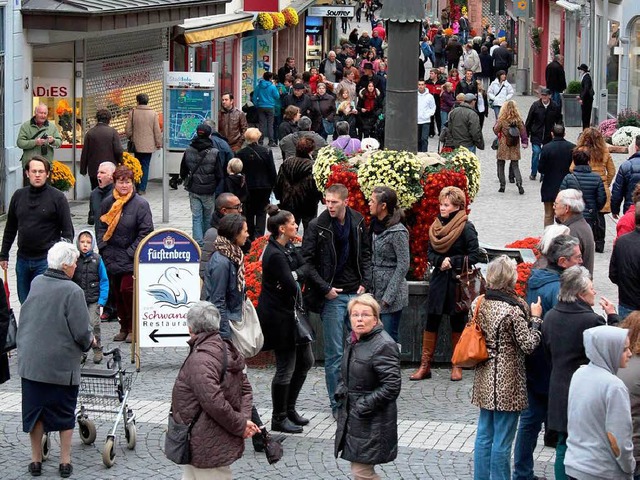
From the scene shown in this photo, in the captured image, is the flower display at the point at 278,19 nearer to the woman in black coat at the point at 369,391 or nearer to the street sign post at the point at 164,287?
the street sign post at the point at 164,287

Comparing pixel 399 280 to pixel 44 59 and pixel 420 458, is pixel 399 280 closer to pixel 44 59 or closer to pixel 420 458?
pixel 420 458

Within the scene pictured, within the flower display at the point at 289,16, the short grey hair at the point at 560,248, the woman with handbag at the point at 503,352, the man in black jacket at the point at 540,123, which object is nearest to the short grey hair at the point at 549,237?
the short grey hair at the point at 560,248

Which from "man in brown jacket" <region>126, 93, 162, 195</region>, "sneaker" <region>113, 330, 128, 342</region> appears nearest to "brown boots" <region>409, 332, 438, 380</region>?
"sneaker" <region>113, 330, 128, 342</region>

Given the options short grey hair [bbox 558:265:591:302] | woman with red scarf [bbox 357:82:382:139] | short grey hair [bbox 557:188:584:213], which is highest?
woman with red scarf [bbox 357:82:382:139]

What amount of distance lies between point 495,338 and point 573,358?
1.70ft

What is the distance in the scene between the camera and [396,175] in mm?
12727

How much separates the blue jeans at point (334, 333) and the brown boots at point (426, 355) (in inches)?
55.1

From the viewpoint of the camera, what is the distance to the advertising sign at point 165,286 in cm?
1264

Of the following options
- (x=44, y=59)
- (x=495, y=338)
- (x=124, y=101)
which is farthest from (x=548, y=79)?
(x=495, y=338)

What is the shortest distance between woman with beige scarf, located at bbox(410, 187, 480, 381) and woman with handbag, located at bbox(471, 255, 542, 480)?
2.89 metres

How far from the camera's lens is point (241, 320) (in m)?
10.3

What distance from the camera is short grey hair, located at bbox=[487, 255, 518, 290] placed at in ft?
29.3

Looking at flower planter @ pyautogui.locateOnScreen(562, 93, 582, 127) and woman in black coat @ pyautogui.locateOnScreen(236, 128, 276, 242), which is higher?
flower planter @ pyautogui.locateOnScreen(562, 93, 582, 127)

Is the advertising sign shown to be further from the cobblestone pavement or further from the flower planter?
the flower planter
